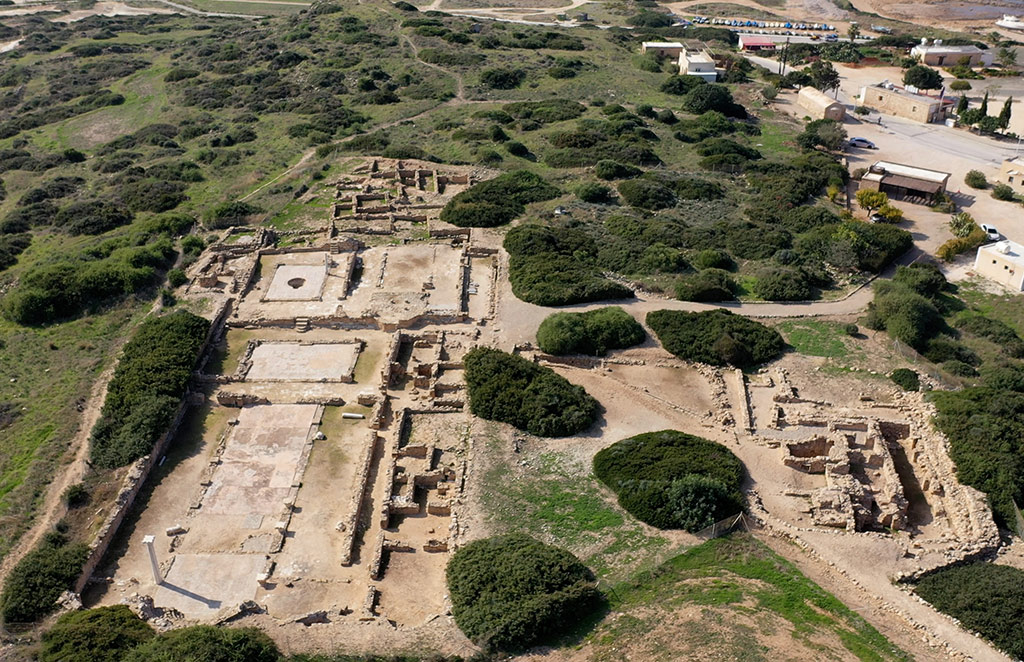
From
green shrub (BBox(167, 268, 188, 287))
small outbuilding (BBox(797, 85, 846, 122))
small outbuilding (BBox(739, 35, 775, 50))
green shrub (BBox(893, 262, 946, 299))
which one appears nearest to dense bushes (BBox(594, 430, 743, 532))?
green shrub (BBox(893, 262, 946, 299))

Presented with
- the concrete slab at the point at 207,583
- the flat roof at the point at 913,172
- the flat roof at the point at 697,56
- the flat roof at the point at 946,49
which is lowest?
the concrete slab at the point at 207,583

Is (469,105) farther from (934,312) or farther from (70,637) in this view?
(70,637)

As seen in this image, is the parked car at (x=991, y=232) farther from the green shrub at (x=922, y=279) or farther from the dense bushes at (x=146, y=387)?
the dense bushes at (x=146, y=387)

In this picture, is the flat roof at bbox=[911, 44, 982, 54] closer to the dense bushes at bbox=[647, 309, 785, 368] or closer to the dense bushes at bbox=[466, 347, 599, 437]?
the dense bushes at bbox=[647, 309, 785, 368]

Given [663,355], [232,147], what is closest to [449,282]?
[663,355]

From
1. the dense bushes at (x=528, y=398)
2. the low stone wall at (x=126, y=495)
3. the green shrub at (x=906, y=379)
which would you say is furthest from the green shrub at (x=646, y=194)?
the low stone wall at (x=126, y=495)

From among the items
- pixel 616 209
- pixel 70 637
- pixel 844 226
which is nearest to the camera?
pixel 70 637
